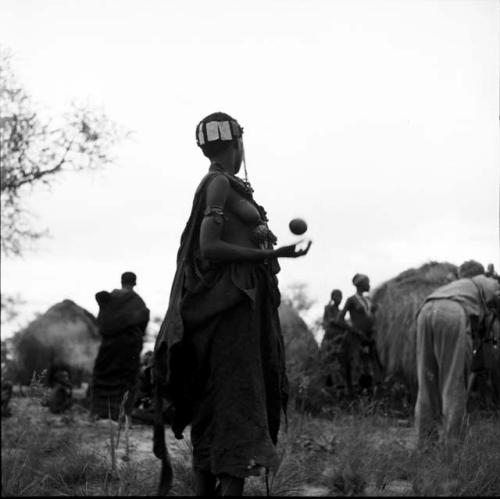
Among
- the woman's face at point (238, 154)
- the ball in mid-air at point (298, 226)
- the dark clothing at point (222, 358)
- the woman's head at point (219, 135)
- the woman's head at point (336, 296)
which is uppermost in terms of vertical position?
the woman's head at point (219, 135)

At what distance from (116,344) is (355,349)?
4.34 m

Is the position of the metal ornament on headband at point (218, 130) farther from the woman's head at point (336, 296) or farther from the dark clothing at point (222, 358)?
the woman's head at point (336, 296)

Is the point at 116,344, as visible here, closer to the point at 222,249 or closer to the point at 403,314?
the point at 403,314

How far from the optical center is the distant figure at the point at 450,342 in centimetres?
710

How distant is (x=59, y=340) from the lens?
46.4 feet

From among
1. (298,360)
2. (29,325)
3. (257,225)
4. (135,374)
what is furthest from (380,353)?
(257,225)

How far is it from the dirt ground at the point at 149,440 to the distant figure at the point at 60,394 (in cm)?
16

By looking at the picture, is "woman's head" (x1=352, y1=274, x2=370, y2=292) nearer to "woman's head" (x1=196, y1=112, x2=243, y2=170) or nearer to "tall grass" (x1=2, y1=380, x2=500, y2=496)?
"tall grass" (x1=2, y1=380, x2=500, y2=496)

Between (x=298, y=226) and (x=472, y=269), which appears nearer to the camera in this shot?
(x=298, y=226)

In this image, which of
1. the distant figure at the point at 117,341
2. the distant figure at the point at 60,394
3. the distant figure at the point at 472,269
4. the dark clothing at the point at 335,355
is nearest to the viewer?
the distant figure at the point at 472,269

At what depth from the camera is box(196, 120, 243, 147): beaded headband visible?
447cm

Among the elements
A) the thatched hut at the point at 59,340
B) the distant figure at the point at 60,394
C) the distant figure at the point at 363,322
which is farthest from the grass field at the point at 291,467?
the thatched hut at the point at 59,340

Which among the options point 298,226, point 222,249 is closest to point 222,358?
point 222,249

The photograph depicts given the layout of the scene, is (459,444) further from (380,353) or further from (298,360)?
(380,353)
